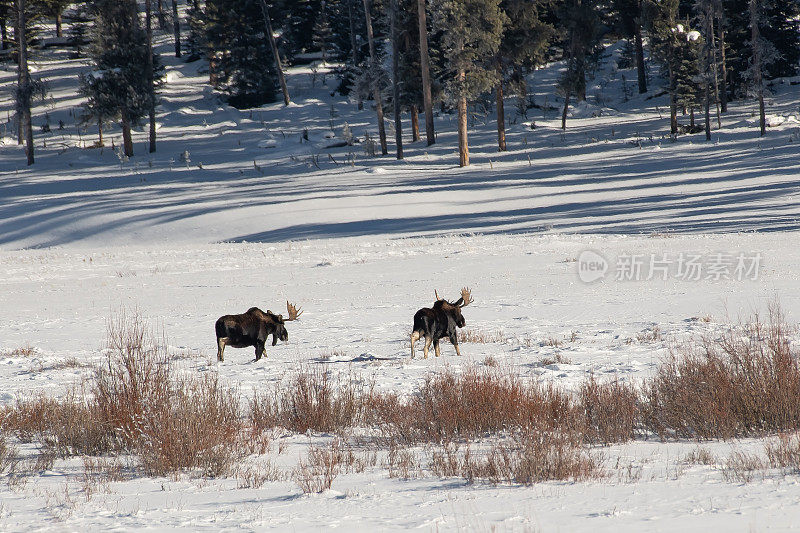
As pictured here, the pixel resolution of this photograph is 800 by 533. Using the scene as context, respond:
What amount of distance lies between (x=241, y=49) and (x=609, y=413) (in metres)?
55.5

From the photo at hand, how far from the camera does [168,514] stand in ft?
15.0

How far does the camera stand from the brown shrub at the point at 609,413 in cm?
623

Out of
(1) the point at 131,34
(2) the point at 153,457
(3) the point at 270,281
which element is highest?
(1) the point at 131,34

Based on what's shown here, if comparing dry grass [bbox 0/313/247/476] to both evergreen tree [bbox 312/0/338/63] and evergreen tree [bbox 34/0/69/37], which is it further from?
evergreen tree [bbox 312/0/338/63]

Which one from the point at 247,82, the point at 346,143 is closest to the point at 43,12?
the point at 247,82

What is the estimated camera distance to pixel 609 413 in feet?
21.6

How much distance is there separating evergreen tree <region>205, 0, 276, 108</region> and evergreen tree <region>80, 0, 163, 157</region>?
28.2ft

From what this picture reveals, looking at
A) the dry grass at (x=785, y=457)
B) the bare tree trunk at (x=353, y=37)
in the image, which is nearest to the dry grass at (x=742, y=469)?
the dry grass at (x=785, y=457)

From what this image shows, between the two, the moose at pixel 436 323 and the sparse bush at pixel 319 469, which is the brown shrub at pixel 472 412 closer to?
the sparse bush at pixel 319 469

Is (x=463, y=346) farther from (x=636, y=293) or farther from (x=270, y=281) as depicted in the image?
(x=270, y=281)

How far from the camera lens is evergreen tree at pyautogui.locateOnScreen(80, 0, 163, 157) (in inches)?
1879

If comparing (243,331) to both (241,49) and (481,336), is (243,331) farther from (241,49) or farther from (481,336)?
(241,49)

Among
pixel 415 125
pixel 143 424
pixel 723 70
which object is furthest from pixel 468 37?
pixel 143 424

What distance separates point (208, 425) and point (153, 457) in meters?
0.47
